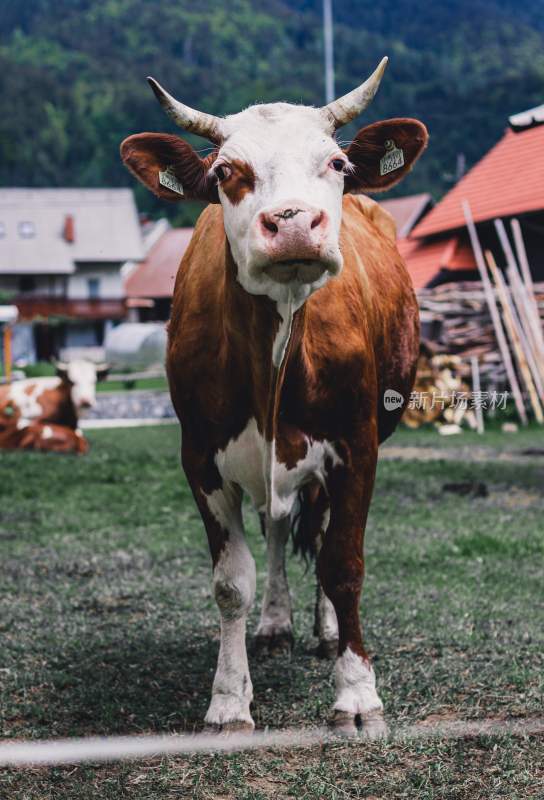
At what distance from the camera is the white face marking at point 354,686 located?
12.9 feet

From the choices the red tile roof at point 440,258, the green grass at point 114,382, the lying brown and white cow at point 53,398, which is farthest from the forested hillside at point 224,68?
the lying brown and white cow at point 53,398

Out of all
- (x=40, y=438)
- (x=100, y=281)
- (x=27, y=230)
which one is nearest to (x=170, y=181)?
(x=40, y=438)

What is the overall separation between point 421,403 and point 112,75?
4554 inches

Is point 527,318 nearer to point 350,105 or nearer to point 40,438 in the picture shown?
point 40,438

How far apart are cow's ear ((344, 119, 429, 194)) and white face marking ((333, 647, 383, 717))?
1.71m

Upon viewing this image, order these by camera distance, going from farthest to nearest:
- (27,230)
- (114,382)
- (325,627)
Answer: (27,230), (114,382), (325,627)

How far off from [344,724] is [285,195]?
1866 millimetres

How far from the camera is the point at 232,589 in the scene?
4234mm

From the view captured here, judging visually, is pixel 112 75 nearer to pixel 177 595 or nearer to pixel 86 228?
pixel 86 228

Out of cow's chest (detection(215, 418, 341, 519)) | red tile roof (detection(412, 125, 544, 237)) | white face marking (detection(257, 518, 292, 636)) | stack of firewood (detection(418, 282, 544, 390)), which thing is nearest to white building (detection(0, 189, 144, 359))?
red tile roof (detection(412, 125, 544, 237))

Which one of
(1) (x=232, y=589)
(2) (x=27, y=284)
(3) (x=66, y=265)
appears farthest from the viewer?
(2) (x=27, y=284)

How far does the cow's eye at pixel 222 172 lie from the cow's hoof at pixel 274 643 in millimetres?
2322

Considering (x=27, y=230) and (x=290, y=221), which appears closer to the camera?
(x=290, y=221)

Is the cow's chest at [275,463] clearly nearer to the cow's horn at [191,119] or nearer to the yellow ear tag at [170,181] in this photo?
the yellow ear tag at [170,181]
